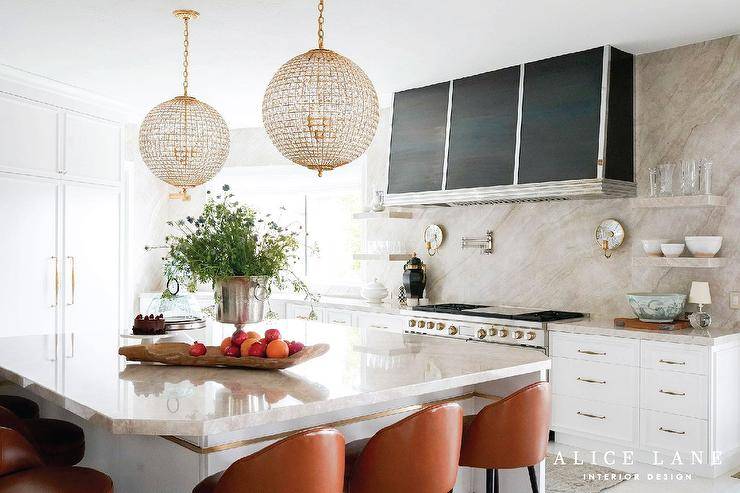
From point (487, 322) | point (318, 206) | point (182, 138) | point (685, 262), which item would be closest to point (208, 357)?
point (182, 138)

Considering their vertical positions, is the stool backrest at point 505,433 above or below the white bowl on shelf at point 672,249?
below

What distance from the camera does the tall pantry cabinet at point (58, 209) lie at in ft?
15.9

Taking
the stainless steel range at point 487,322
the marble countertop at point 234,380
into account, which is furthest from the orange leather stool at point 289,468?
the stainless steel range at point 487,322

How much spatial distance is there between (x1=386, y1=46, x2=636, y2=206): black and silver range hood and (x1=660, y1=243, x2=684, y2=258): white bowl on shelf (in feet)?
1.48

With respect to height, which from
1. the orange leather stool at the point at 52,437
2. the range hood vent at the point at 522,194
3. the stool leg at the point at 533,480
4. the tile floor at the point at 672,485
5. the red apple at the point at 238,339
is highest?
the range hood vent at the point at 522,194

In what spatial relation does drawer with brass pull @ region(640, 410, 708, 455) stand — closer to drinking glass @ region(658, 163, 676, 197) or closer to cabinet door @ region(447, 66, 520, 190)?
drinking glass @ region(658, 163, 676, 197)

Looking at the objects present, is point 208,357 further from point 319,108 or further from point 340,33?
point 340,33

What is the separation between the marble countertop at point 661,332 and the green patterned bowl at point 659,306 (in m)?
0.14

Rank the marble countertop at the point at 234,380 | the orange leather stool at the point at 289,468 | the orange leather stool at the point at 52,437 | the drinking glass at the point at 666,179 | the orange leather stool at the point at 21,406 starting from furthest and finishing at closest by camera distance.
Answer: the drinking glass at the point at 666,179
the orange leather stool at the point at 21,406
the orange leather stool at the point at 52,437
the marble countertop at the point at 234,380
the orange leather stool at the point at 289,468

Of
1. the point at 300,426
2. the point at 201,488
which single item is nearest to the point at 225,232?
the point at 300,426

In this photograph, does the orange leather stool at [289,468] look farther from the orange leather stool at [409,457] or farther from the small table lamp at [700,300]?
the small table lamp at [700,300]

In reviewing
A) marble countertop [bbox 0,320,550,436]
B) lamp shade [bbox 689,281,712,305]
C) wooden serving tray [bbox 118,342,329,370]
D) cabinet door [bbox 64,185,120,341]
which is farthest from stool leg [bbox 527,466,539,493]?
cabinet door [bbox 64,185,120,341]

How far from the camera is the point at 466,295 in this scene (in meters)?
5.52

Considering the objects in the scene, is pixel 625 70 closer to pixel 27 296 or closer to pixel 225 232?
pixel 225 232
